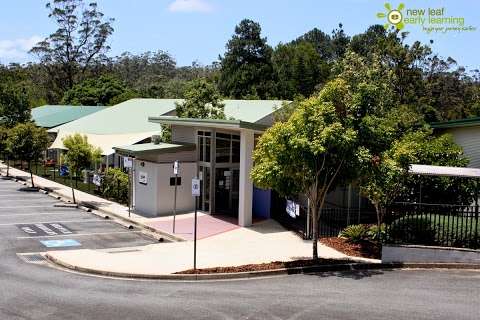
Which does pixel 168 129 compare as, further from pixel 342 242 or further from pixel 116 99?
pixel 116 99

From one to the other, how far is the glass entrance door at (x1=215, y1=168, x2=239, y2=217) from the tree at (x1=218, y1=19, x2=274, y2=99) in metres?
46.5

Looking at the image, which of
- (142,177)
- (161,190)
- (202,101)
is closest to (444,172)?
(161,190)

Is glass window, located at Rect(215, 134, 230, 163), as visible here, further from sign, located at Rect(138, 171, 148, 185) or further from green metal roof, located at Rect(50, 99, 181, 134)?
green metal roof, located at Rect(50, 99, 181, 134)

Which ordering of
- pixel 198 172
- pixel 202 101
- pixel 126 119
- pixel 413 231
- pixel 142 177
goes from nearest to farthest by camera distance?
A: pixel 413 231
pixel 142 177
pixel 198 172
pixel 202 101
pixel 126 119

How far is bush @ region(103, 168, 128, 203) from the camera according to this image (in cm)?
3238

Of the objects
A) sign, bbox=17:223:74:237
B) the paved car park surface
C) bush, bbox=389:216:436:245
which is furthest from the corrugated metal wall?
sign, bbox=17:223:74:237

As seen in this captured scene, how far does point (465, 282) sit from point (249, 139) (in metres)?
12.5

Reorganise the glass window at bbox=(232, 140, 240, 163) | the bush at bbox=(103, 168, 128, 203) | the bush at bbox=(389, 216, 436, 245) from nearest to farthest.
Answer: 1. the bush at bbox=(389, 216, 436, 245)
2. the glass window at bbox=(232, 140, 240, 163)
3. the bush at bbox=(103, 168, 128, 203)

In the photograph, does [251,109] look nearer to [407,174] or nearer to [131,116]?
[407,174]

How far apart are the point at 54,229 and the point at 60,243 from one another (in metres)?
3.20

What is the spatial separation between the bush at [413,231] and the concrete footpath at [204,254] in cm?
127

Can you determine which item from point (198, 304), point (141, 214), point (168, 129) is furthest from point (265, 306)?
point (168, 129)

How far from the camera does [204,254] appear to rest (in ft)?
65.2

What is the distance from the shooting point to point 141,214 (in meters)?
28.3
